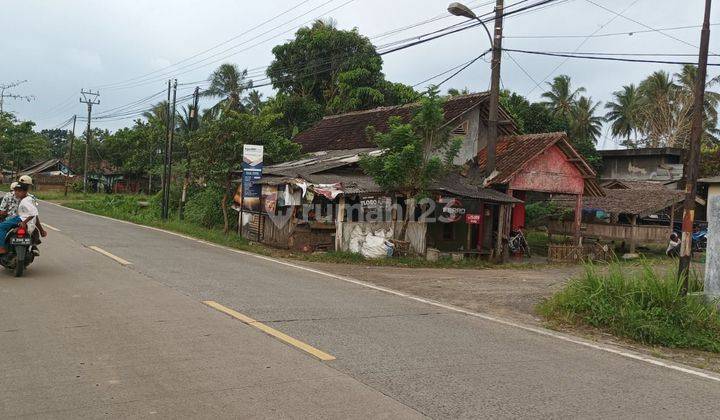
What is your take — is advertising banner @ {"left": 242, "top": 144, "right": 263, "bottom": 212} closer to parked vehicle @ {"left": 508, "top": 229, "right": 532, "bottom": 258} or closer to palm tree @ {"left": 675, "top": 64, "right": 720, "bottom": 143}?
parked vehicle @ {"left": 508, "top": 229, "right": 532, "bottom": 258}

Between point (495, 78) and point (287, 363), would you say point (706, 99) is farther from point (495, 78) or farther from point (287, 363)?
point (287, 363)

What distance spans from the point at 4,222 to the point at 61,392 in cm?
649

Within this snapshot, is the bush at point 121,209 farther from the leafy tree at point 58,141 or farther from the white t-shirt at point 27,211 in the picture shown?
the leafy tree at point 58,141

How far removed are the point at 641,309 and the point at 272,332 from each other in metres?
5.28

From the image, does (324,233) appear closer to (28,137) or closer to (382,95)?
(382,95)

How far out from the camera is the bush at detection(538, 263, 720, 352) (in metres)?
7.77

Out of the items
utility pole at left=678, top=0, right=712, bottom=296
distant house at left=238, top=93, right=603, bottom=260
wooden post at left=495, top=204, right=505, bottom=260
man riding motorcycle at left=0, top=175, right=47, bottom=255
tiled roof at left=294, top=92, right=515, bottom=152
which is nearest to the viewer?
utility pole at left=678, top=0, right=712, bottom=296

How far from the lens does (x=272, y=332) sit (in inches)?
262

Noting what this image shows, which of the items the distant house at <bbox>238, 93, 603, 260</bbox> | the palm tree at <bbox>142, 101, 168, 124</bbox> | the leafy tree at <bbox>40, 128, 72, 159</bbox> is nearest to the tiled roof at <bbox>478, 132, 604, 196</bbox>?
the distant house at <bbox>238, 93, 603, 260</bbox>

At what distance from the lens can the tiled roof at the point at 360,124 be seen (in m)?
21.9

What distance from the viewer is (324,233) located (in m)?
18.0

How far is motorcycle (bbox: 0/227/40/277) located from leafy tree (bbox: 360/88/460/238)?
892 centimetres

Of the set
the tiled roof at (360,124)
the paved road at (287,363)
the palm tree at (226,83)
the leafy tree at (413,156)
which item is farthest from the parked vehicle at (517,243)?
the palm tree at (226,83)

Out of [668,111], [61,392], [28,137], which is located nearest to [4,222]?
[61,392]
